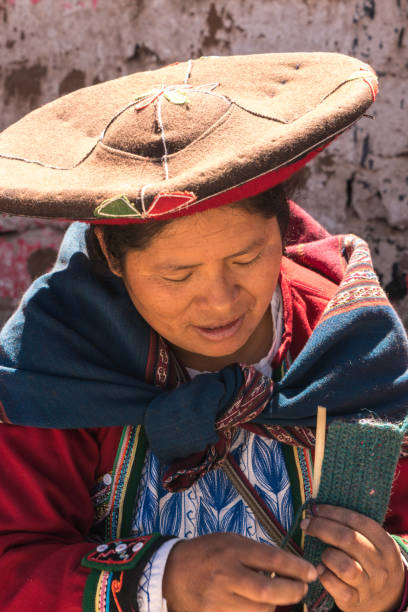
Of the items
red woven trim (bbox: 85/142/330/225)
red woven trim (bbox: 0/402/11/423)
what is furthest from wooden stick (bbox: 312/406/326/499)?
red woven trim (bbox: 0/402/11/423)

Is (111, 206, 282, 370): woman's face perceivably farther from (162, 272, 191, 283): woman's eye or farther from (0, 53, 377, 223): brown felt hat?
(0, 53, 377, 223): brown felt hat

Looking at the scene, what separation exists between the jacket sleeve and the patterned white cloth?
12 cm

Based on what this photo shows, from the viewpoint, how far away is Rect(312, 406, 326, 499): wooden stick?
1448 mm

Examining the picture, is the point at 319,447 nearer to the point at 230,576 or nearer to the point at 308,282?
the point at 230,576

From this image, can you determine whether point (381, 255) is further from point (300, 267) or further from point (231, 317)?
point (231, 317)

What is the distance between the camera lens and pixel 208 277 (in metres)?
1.41

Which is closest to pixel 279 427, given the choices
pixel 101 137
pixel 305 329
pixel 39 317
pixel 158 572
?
pixel 305 329

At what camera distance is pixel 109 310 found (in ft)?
5.37

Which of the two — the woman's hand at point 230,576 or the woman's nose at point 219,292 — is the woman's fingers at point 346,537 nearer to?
the woman's hand at point 230,576

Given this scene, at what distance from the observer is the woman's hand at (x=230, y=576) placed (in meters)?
1.30

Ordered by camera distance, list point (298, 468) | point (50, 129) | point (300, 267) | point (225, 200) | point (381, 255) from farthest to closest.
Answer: point (381, 255) → point (300, 267) → point (298, 468) → point (50, 129) → point (225, 200)

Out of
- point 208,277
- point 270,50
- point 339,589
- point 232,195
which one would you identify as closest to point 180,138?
point 232,195

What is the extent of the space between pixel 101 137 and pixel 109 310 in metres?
0.40

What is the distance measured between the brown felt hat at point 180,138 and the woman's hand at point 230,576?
0.64 metres
